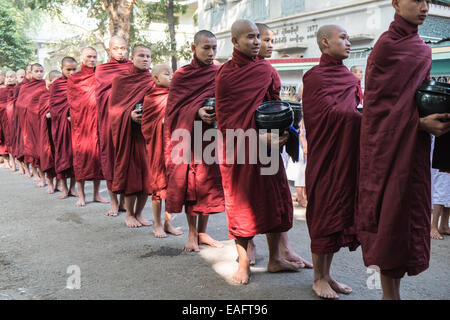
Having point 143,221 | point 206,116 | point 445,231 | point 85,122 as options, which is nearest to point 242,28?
point 206,116

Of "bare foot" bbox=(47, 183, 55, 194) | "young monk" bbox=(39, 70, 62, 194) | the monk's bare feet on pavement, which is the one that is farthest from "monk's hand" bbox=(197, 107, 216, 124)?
"bare foot" bbox=(47, 183, 55, 194)

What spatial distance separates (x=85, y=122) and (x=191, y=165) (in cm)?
292

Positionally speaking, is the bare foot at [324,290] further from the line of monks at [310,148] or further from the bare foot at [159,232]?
the bare foot at [159,232]

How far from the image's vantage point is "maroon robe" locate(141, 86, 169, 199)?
195 inches

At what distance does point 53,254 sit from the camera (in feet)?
14.8

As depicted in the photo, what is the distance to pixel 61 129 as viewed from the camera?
712 centimetres

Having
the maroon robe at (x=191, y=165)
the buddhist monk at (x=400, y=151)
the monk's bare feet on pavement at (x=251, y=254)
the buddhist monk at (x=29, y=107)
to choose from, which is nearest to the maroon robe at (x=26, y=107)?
the buddhist monk at (x=29, y=107)

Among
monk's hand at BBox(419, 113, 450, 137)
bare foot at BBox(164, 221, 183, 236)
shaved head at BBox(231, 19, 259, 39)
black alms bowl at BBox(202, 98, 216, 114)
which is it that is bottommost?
bare foot at BBox(164, 221, 183, 236)

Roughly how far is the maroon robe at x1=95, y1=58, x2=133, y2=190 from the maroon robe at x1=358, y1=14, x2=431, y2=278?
395cm

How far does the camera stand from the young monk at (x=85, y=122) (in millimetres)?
6566

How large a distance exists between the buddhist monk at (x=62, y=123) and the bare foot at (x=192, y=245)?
3.27 meters

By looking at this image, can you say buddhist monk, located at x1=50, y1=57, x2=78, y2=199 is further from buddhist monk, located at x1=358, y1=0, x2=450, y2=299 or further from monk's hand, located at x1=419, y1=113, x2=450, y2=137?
monk's hand, located at x1=419, y1=113, x2=450, y2=137

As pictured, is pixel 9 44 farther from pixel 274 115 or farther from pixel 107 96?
pixel 274 115

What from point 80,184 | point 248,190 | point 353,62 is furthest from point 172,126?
point 353,62
